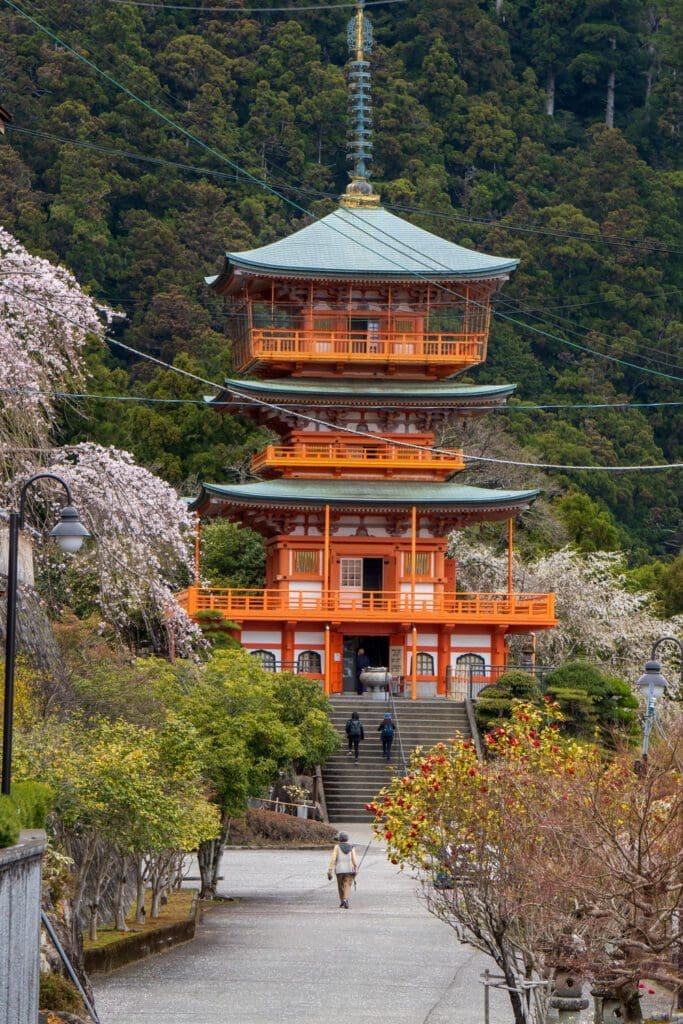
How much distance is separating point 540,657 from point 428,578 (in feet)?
25.3

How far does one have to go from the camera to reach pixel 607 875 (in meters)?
17.5

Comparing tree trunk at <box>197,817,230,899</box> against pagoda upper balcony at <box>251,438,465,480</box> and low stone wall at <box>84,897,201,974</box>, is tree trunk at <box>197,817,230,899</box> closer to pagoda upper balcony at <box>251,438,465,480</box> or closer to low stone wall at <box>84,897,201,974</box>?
low stone wall at <box>84,897,201,974</box>

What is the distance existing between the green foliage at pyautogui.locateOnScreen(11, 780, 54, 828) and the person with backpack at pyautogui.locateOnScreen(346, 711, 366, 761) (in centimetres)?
2664

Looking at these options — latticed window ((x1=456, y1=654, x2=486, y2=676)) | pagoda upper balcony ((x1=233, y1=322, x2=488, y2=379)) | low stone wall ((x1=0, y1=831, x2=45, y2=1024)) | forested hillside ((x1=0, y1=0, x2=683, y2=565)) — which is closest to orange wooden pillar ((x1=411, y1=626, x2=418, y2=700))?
latticed window ((x1=456, y1=654, x2=486, y2=676))

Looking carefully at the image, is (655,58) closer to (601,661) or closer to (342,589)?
(601,661)

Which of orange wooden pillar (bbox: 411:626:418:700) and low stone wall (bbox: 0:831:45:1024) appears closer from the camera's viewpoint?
low stone wall (bbox: 0:831:45:1024)

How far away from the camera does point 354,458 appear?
5334 centimetres

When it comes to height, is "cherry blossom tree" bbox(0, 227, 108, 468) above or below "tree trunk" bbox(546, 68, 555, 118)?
below

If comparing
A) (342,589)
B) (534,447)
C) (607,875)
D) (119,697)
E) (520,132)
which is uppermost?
(520,132)

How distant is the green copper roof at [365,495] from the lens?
167ft

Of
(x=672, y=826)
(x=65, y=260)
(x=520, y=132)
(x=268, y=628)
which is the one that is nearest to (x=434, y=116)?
(x=520, y=132)

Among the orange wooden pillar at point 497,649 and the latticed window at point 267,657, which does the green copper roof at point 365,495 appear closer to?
the orange wooden pillar at point 497,649

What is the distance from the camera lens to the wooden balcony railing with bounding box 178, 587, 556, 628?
50281 mm

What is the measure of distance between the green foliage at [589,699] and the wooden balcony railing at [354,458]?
6.92 meters
